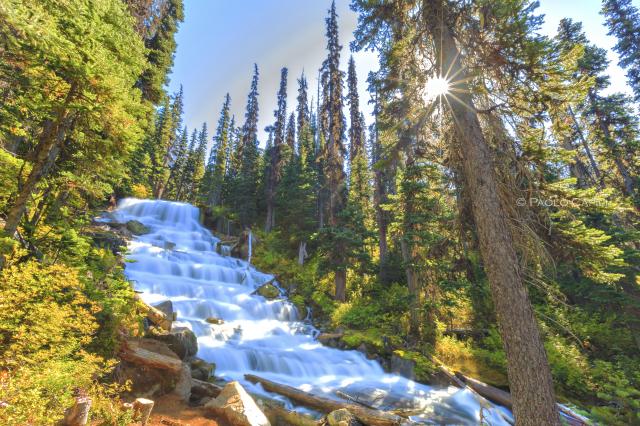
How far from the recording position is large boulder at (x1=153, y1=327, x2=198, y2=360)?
8.78 meters

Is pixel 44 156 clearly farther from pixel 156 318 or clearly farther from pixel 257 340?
pixel 257 340

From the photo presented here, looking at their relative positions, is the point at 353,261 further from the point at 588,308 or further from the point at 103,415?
the point at 103,415

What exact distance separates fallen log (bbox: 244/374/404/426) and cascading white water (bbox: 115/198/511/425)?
0.38m

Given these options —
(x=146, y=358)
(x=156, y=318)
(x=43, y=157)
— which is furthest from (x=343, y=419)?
(x=43, y=157)

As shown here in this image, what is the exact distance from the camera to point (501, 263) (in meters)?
5.41

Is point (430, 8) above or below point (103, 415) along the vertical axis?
above

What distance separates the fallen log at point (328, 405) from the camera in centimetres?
709

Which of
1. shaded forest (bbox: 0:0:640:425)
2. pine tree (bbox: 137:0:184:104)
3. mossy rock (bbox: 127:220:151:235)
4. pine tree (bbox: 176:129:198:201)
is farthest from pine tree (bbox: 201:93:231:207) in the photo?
shaded forest (bbox: 0:0:640:425)

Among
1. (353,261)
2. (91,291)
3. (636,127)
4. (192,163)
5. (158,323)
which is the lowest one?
(158,323)

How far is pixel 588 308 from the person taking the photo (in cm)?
1557

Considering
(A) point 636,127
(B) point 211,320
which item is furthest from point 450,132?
(A) point 636,127

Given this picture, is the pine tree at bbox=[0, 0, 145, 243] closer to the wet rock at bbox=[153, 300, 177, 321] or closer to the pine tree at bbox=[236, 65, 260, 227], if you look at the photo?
the wet rock at bbox=[153, 300, 177, 321]

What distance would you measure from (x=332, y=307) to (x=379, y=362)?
5156mm

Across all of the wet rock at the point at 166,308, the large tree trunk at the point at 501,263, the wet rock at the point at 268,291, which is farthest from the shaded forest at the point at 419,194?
the wet rock at the point at 268,291
